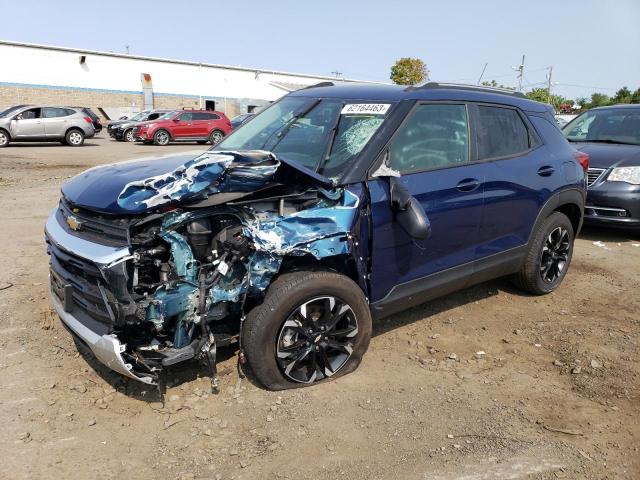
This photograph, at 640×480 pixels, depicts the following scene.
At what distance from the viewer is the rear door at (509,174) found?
409cm

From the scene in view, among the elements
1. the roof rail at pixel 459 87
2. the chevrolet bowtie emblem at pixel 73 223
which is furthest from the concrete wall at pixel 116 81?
the chevrolet bowtie emblem at pixel 73 223

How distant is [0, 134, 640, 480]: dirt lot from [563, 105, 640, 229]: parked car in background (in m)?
2.80

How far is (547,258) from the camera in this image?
4.95 m

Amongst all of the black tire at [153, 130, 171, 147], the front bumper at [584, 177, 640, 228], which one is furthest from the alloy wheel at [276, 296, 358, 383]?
the black tire at [153, 130, 171, 147]

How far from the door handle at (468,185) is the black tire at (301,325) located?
1174mm

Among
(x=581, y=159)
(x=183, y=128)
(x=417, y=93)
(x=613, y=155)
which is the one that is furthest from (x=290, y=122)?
(x=183, y=128)

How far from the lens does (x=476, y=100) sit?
4160mm

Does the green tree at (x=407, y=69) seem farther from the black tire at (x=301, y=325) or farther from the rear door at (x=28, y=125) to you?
the black tire at (x=301, y=325)

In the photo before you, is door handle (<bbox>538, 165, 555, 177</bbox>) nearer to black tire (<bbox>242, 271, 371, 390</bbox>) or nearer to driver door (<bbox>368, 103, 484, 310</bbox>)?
driver door (<bbox>368, 103, 484, 310</bbox>)

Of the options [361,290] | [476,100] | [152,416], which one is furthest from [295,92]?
[152,416]

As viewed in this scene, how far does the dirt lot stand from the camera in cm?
269

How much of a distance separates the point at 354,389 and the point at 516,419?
1.00m

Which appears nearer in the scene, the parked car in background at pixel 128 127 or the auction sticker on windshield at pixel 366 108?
the auction sticker on windshield at pixel 366 108

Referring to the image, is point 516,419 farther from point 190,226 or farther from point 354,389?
point 190,226
